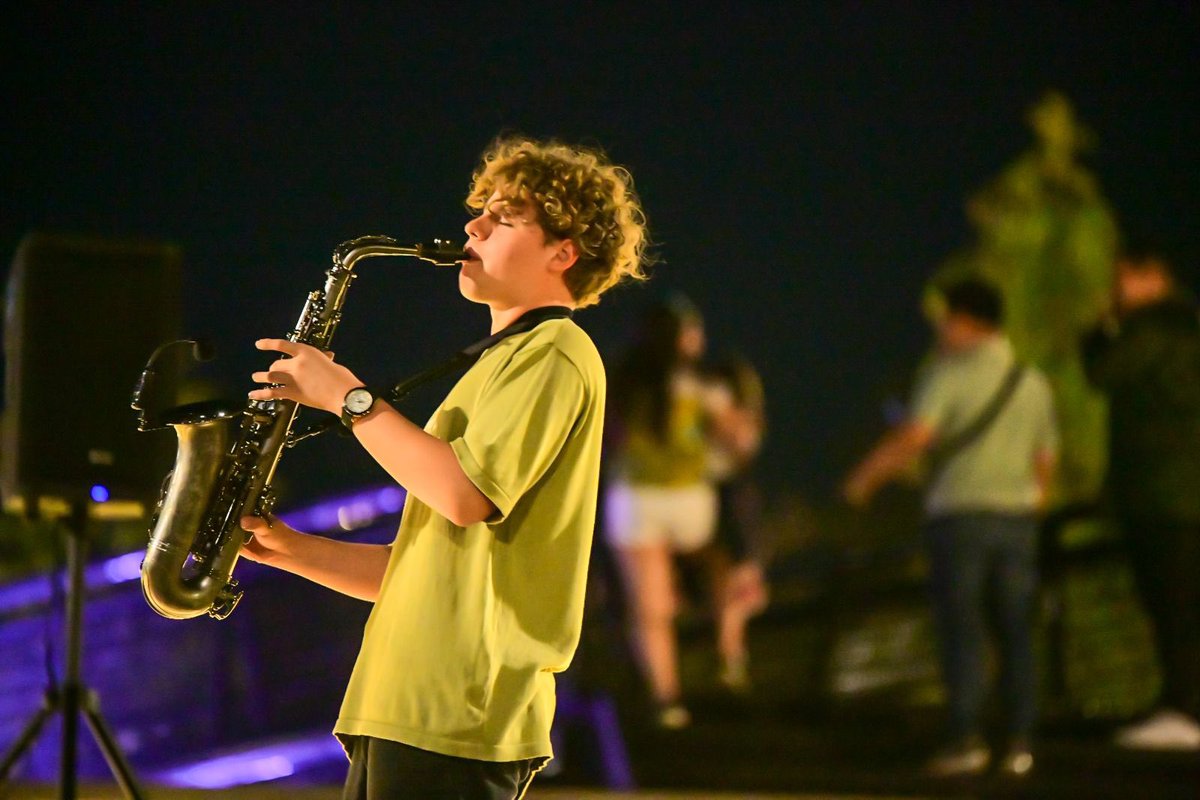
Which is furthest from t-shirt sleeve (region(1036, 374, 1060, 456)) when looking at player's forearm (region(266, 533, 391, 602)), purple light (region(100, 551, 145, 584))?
player's forearm (region(266, 533, 391, 602))

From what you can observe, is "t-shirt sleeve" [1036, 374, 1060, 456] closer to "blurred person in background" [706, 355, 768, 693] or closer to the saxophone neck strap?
"blurred person in background" [706, 355, 768, 693]

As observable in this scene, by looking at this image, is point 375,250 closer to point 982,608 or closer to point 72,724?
point 72,724

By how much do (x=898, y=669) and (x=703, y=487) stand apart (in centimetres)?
128

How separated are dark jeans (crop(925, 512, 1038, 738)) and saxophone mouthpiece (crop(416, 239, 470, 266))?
10.6ft

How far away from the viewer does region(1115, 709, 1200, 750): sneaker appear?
15.5ft

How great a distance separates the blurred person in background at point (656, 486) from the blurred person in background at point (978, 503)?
2.74ft

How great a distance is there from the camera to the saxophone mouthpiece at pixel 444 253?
76.7 inches

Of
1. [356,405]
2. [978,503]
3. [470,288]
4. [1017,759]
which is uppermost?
[470,288]

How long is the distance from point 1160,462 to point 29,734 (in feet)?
11.8

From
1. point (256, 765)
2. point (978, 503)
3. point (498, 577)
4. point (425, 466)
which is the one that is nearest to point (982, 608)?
point (978, 503)

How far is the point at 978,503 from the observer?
15.7ft

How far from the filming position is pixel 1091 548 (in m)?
5.63

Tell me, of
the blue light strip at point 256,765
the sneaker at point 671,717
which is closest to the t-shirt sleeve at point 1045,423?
the sneaker at point 671,717

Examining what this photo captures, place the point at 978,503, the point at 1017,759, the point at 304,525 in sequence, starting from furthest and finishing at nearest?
the point at 304,525 → the point at 978,503 → the point at 1017,759
